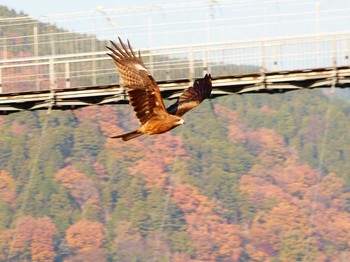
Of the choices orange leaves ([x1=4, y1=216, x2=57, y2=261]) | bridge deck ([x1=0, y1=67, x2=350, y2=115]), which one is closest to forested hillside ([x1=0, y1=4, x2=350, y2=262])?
orange leaves ([x1=4, y1=216, x2=57, y2=261])

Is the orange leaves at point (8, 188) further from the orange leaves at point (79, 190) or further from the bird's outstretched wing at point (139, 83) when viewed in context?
the bird's outstretched wing at point (139, 83)

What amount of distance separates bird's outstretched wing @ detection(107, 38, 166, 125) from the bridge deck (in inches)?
667

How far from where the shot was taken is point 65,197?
189 metres

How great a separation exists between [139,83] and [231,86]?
17794 mm

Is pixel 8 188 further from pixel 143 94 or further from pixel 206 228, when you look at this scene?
pixel 143 94

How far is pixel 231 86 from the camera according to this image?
149ft

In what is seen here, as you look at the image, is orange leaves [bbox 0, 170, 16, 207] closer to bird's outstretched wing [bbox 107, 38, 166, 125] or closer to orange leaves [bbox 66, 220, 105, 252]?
orange leaves [bbox 66, 220, 105, 252]

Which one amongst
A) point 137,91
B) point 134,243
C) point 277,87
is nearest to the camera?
point 137,91

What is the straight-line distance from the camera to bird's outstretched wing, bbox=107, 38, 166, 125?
27.5 meters

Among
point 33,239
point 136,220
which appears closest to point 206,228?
point 136,220

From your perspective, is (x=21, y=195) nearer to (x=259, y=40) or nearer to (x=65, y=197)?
(x=65, y=197)

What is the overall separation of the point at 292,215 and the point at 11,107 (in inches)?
5959

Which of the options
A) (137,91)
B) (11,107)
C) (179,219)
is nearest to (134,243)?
(179,219)

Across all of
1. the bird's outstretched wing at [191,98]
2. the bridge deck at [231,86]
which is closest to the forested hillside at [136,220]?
the bridge deck at [231,86]
